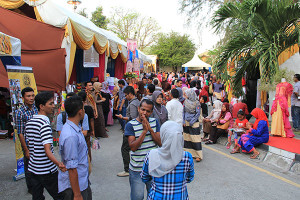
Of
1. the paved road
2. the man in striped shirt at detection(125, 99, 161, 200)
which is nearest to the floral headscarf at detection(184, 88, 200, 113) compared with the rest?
the paved road

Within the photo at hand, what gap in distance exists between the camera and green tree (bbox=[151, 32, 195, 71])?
37.8m

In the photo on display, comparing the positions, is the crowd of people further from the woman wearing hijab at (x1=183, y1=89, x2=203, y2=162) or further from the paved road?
the woman wearing hijab at (x1=183, y1=89, x2=203, y2=162)

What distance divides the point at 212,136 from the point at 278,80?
101 inches

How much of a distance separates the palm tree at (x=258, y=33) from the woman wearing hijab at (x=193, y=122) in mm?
2650

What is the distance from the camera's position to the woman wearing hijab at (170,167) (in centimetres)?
204

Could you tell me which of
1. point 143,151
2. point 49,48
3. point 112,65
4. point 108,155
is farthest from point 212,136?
point 112,65

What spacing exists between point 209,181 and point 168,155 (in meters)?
2.75

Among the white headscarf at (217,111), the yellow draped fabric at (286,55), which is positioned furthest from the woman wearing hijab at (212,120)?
the yellow draped fabric at (286,55)

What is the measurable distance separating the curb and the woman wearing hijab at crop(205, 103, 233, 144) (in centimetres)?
108

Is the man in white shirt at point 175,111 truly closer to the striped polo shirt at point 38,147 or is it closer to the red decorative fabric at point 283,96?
the striped polo shirt at point 38,147

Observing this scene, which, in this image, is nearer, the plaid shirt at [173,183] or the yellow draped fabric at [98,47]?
the plaid shirt at [173,183]

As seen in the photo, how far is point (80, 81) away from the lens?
9.59 metres

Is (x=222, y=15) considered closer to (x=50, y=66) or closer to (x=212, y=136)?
(x=212, y=136)

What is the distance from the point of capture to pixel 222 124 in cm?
695
